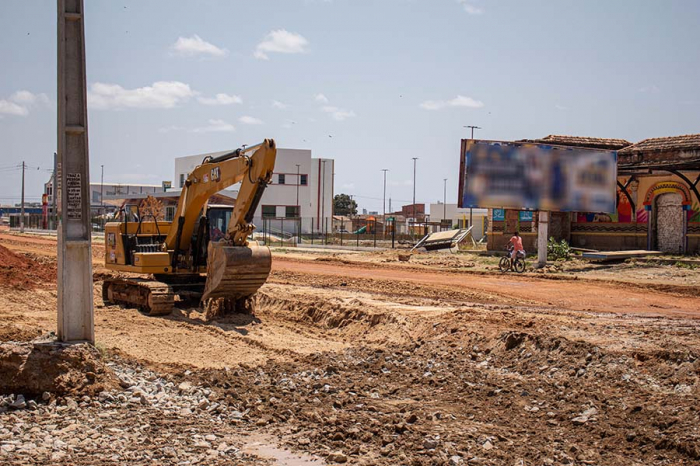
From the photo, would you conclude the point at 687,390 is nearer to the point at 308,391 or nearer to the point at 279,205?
the point at 308,391

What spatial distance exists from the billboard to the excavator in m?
16.1

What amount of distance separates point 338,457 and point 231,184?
9.41 metres

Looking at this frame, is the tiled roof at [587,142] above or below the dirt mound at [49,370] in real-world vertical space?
above

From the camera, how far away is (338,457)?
724 cm

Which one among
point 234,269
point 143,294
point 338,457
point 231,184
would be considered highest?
point 231,184

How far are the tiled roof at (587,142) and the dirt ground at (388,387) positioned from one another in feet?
68.8

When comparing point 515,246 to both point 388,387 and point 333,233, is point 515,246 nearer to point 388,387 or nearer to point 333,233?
point 388,387

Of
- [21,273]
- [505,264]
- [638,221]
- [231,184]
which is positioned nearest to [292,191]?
[638,221]

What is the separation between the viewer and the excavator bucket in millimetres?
14281

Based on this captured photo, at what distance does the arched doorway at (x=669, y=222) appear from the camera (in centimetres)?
3378

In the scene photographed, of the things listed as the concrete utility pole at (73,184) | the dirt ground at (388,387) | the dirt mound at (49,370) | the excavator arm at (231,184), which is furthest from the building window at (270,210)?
the dirt mound at (49,370)

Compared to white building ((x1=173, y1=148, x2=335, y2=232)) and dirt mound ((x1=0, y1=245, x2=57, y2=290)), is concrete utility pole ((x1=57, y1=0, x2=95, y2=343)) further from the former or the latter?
white building ((x1=173, y1=148, x2=335, y2=232))

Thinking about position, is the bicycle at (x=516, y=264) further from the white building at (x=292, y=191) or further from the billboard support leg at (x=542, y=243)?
the white building at (x=292, y=191)

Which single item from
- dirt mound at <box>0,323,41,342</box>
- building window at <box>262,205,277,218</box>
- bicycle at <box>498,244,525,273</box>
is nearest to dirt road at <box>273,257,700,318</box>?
bicycle at <box>498,244,525,273</box>
